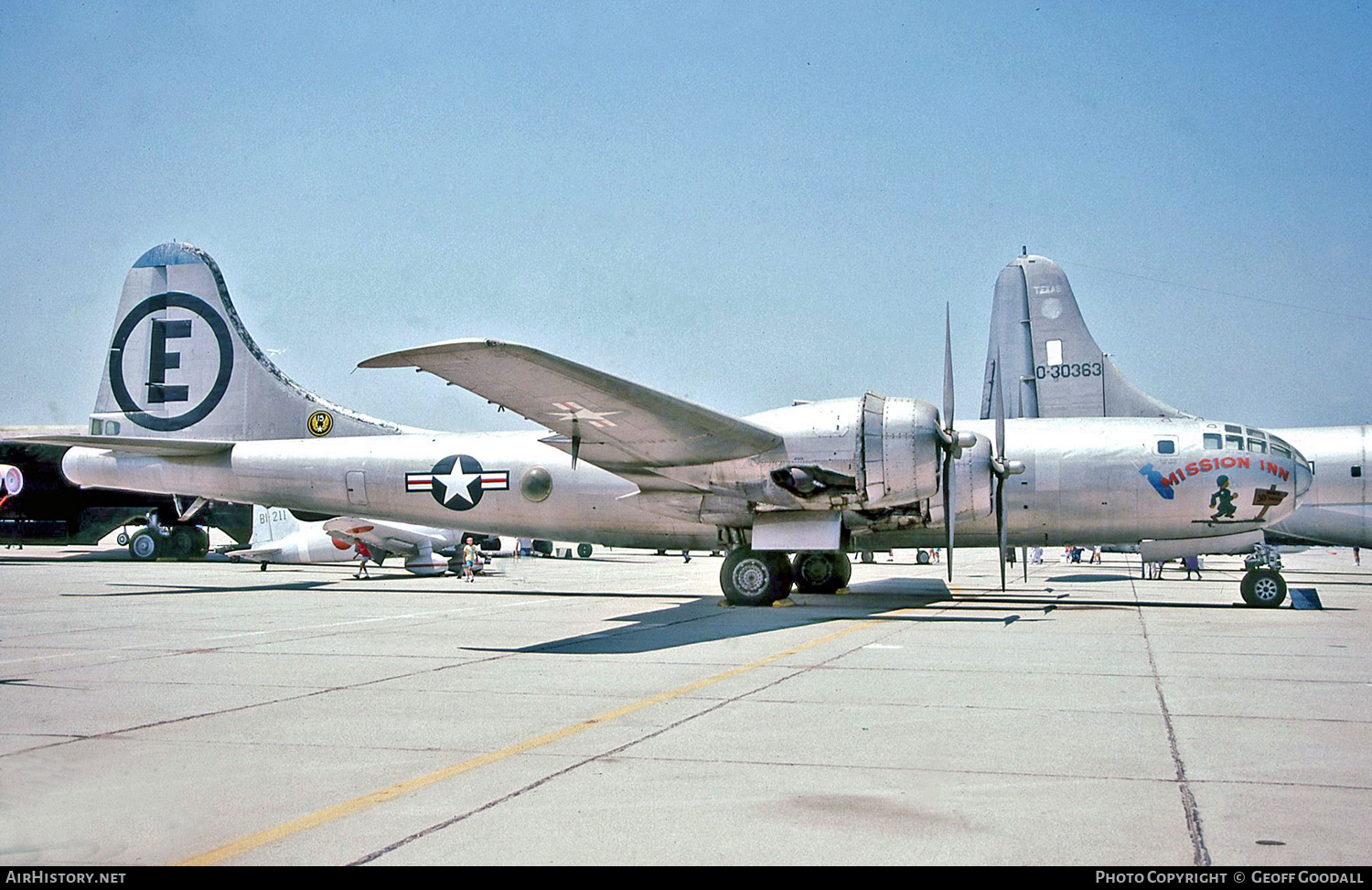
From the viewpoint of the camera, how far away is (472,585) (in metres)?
27.6

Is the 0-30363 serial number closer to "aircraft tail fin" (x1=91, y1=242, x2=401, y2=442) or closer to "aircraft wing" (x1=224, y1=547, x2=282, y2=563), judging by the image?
"aircraft tail fin" (x1=91, y1=242, x2=401, y2=442)

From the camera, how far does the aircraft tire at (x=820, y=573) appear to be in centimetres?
2130

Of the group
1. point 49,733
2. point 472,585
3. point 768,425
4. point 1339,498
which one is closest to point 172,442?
point 472,585

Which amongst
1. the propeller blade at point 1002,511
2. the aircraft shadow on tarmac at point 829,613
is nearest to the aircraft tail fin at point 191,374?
the aircraft shadow on tarmac at point 829,613

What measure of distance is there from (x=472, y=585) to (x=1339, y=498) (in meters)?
21.1

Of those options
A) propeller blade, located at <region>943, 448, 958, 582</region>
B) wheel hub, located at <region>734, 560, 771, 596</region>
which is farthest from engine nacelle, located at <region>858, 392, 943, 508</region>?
wheel hub, located at <region>734, 560, 771, 596</region>

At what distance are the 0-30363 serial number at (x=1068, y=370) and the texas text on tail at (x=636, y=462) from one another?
327 inches

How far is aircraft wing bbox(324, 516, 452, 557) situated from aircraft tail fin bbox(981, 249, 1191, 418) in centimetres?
1840

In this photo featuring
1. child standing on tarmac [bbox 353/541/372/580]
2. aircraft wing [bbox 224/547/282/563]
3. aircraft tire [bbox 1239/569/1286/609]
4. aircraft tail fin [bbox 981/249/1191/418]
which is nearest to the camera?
aircraft tire [bbox 1239/569/1286/609]

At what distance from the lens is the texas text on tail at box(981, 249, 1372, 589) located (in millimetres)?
25438

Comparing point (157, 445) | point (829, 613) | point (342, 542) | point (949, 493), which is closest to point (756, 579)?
point (829, 613)

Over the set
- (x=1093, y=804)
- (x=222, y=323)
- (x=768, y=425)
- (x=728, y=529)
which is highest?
(x=222, y=323)

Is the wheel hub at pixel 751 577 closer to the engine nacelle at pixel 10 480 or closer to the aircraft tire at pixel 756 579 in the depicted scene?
the aircraft tire at pixel 756 579

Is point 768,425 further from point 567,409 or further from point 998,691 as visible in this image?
point 998,691
